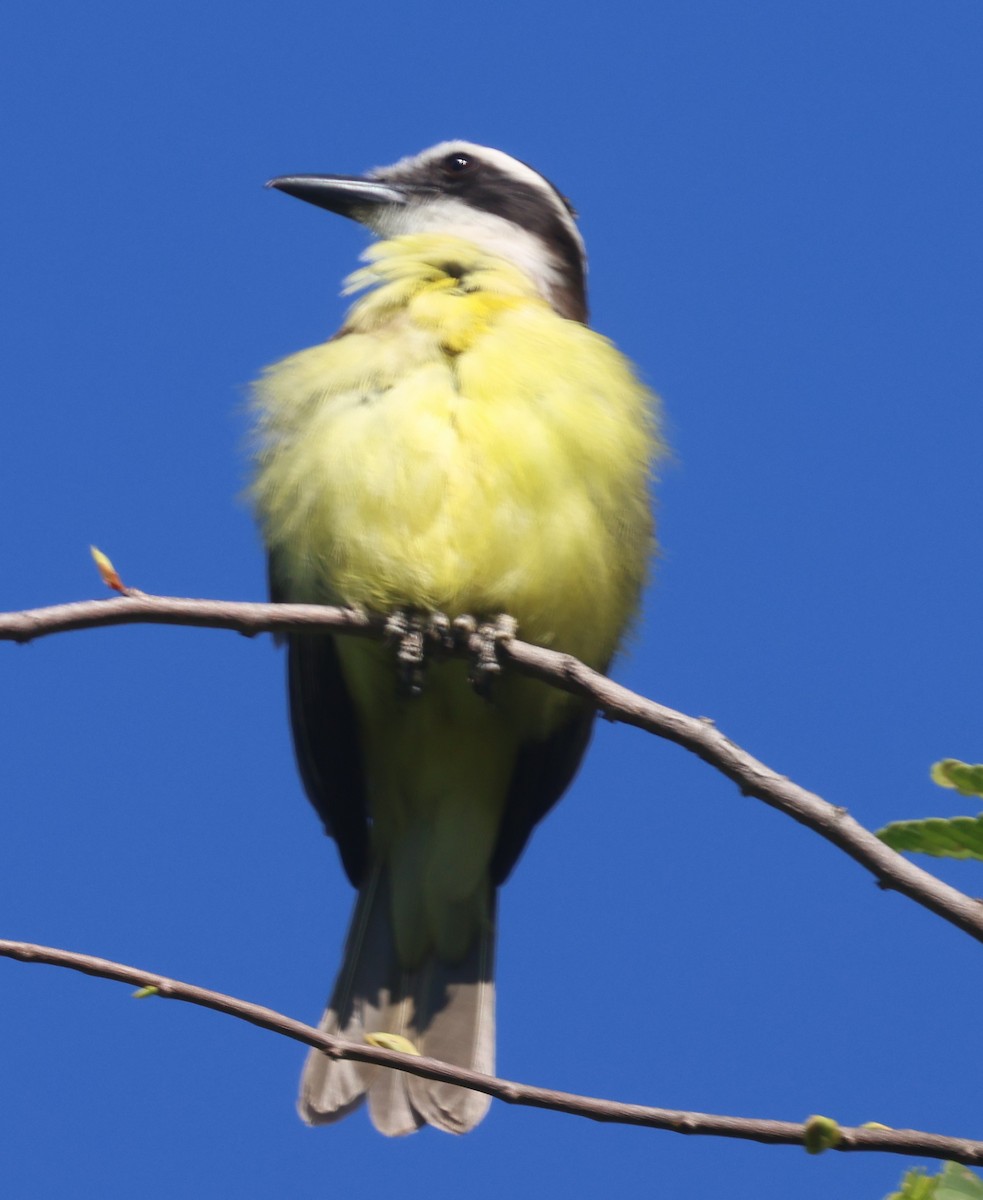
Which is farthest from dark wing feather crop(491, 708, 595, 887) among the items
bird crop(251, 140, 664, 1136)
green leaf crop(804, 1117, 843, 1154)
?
green leaf crop(804, 1117, 843, 1154)

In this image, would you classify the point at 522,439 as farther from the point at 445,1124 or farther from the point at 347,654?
the point at 445,1124

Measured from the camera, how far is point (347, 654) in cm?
571

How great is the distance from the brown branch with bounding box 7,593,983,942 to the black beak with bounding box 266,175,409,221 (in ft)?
11.2

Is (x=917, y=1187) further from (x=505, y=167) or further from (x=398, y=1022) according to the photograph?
(x=505, y=167)

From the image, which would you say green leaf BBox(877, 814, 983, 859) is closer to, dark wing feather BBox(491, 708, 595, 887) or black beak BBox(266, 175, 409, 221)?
dark wing feather BBox(491, 708, 595, 887)

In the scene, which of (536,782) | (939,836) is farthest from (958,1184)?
(536,782)

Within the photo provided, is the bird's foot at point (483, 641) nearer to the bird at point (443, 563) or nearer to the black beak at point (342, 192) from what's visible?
the bird at point (443, 563)

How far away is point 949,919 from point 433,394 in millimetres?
2714

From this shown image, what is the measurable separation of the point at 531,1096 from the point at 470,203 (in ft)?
15.7

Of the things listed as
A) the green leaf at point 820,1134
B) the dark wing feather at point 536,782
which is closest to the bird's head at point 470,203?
the dark wing feather at point 536,782

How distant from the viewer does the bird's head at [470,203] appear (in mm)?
6824

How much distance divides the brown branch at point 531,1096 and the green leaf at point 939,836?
56 centimetres

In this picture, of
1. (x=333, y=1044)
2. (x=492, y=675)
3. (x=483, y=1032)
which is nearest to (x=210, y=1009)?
(x=333, y=1044)

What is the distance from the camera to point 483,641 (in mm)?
5180
